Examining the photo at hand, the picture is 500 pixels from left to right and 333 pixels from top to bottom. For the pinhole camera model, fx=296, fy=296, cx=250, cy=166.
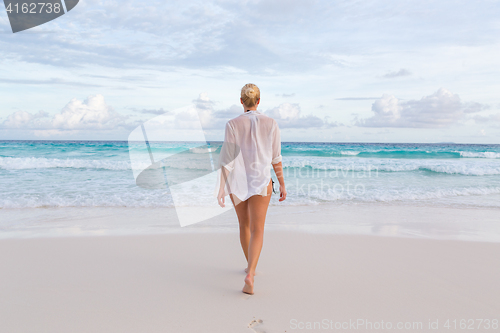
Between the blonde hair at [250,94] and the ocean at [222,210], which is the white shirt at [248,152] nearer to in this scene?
the blonde hair at [250,94]

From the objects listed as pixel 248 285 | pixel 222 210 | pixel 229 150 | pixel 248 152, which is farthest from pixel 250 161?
pixel 222 210

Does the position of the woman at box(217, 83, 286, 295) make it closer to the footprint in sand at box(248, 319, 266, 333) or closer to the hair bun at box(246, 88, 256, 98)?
the hair bun at box(246, 88, 256, 98)

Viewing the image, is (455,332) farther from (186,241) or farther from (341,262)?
(186,241)

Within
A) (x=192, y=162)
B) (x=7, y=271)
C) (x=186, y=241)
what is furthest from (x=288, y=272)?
(x=192, y=162)

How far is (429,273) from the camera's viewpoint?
302 cm

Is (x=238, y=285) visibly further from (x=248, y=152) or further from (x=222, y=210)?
(x=222, y=210)

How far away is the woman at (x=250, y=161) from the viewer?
2.53 meters

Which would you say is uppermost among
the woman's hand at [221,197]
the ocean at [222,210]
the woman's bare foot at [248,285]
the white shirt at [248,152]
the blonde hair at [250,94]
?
the blonde hair at [250,94]

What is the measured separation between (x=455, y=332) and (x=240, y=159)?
2035 millimetres

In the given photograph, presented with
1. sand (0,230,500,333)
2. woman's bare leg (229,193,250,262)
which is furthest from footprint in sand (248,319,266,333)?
woman's bare leg (229,193,250,262)

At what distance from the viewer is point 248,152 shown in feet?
8.36

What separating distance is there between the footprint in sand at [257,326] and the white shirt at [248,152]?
37.4 inches

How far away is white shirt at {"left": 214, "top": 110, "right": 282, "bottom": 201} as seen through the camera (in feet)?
8.27

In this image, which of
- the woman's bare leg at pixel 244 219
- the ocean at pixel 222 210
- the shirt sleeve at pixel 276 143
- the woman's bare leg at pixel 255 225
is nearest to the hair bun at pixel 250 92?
the shirt sleeve at pixel 276 143
